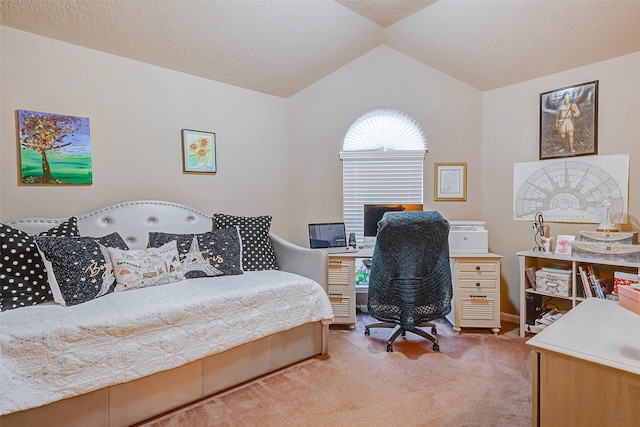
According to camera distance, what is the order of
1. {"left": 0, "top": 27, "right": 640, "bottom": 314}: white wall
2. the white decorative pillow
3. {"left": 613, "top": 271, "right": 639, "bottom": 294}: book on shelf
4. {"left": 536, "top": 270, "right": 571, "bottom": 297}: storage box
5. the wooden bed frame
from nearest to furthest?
the wooden bed frame → the white decorative pillow → {"left": 0, "top": 27, "right": 640, "bottom": 314}: white wall → {"left": 613, "top": 271, "right": 639, "bottom": 294}: book on shelf → {"left": 536, "top": 270, "right": 571, "bottom": 297}: storage box

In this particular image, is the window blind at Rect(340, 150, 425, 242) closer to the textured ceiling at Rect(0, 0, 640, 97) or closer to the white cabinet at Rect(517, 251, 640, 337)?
the textured ceiling at Rect(0, 0, 640, 97)

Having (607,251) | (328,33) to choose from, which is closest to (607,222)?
(607,251)

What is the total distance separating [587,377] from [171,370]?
1.87 m

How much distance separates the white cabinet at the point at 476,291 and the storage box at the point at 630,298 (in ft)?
5.39

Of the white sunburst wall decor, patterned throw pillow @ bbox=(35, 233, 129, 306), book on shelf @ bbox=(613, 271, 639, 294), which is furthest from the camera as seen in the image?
the white sunburst wall decor

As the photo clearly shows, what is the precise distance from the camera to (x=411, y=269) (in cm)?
249

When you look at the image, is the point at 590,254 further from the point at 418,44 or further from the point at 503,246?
the point at 418,44

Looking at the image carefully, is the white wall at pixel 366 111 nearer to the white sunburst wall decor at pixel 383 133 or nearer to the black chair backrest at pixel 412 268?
the white sunburst wall decor at pixel 383 133

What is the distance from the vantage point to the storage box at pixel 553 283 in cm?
274

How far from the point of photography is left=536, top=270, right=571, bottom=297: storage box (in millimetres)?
2744

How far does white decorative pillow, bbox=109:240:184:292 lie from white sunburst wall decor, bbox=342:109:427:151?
2075mm

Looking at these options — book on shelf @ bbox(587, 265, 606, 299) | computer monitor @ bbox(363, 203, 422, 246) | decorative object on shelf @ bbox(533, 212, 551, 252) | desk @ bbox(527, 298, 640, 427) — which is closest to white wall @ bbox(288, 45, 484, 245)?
computer monitor @ bbox(363, 203, 422, 246)

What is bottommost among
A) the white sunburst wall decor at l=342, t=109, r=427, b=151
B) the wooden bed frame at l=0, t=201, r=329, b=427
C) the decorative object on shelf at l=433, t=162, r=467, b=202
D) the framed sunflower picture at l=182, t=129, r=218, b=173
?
the wooden bed frame at l=0, t=201, r=329, b=427

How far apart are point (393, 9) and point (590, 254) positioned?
2.48 m
